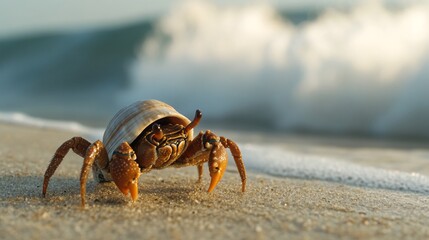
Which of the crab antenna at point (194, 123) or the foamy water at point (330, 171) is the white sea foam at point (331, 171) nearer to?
the foamy water at point (330, 171)

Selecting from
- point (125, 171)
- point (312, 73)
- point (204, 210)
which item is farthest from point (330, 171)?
point (312, 73)

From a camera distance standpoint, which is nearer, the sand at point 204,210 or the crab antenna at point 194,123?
the sand at point 204,210

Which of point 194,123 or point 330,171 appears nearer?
point 194,123

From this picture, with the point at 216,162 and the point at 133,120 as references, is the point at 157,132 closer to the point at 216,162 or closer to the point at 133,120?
the point at 133,120

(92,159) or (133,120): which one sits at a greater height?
(133,120)

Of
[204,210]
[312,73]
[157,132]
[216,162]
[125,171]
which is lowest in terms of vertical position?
[204,210]

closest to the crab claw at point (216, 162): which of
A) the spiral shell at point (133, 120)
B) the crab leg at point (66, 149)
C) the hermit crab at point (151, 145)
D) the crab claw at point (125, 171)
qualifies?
the hermit crab at point (151, 145)
